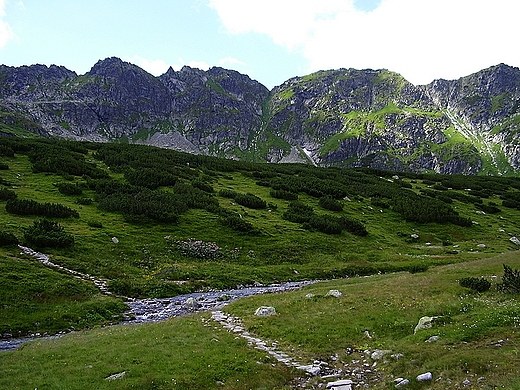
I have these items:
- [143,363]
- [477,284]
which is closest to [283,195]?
[477,284]

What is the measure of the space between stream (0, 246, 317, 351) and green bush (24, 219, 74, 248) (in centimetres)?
145

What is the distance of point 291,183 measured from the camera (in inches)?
3403

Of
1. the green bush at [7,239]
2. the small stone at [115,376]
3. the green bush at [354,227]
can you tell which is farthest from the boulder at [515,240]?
the green bush at [7,239]

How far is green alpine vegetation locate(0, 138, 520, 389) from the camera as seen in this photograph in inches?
651

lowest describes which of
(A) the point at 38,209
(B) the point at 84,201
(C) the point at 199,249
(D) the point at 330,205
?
(C) the point at 199,249

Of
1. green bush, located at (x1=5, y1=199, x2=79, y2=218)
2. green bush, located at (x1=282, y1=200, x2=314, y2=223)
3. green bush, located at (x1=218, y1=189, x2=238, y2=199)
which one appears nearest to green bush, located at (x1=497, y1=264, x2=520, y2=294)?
green bush, located at (x1=282, y1=200, x2=314, y2=223)

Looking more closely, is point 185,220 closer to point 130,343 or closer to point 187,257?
point 187,257

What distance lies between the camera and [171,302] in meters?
31.9

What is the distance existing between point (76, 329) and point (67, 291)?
5328mm

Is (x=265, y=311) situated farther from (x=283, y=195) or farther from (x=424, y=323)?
(x=283, y=195)

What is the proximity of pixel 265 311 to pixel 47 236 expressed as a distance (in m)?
25.1

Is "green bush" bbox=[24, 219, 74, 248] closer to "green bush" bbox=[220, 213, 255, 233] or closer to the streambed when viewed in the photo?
the streambed

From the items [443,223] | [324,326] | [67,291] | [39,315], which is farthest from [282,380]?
[443,223]

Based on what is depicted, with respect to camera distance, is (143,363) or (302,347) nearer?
(143,363)
